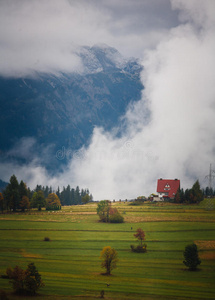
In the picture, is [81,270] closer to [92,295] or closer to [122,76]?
[92,295]

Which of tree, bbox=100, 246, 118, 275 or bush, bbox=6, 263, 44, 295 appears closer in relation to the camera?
bush, bbox=6, 263, 44, 295

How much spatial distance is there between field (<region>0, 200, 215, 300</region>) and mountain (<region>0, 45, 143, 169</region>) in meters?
30.7

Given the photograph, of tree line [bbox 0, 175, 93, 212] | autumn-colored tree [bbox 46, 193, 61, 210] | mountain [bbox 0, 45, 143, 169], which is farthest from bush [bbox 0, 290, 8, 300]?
mountain [bbox 0, 45, 143, 169]

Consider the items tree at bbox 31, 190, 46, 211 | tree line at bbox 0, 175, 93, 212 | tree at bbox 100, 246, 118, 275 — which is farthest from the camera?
tree at bbox 31, 190, 46, 211

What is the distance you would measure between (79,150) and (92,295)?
235ft

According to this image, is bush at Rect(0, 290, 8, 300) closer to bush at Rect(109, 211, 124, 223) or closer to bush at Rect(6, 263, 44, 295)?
bush at Rect(6, 263, 44, 295)

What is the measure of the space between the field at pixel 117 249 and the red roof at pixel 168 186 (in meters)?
2.80

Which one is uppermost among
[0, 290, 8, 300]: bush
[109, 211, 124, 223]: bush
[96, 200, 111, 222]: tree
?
[96, 200, 111, 222]: tree

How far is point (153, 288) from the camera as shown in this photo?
90.2 feet

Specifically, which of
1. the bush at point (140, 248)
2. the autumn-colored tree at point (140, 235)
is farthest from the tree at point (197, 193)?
the bush at point (140, 248)

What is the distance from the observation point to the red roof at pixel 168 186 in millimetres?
46750

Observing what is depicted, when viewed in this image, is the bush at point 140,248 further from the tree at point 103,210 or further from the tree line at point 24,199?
the tree line at point 24,199

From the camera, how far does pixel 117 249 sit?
117 ft

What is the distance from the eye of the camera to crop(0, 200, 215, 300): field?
89.5 ft
